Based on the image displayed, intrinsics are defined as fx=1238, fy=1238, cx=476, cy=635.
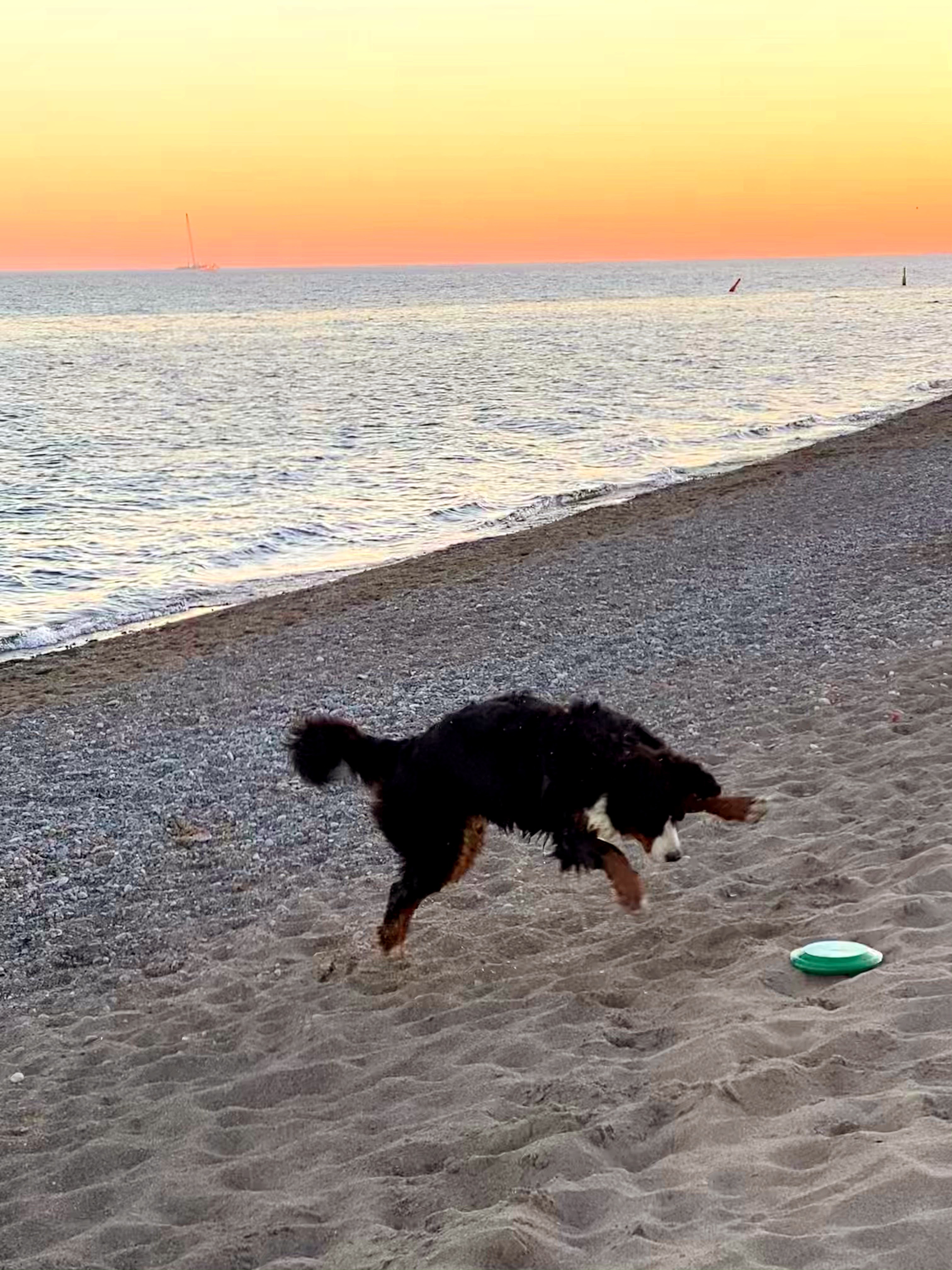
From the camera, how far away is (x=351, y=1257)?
12.3ft

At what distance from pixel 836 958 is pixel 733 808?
0.95m

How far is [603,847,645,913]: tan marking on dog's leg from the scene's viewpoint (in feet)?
17.1

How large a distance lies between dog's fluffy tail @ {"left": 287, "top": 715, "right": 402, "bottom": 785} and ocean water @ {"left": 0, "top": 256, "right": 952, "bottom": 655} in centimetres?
1086

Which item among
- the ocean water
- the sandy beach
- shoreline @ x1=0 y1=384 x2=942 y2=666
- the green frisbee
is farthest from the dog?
the ocean water

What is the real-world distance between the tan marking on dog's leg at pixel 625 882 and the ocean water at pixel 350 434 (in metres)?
12.3

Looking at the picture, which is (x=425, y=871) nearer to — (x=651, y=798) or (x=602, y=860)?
(x=602, y=860)

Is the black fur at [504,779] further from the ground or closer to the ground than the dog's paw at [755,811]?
further from the ground

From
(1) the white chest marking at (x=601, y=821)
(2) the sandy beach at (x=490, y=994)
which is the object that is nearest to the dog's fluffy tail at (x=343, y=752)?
(2) the sandy beach at (x=490, y=994)

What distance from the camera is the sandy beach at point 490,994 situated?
12.5ft

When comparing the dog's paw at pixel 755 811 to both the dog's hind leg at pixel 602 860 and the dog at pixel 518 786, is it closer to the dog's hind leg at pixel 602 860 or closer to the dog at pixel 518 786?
the dog at pixel 518 786

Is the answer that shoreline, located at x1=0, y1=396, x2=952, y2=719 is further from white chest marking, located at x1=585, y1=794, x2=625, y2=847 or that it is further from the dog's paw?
the dog's paw

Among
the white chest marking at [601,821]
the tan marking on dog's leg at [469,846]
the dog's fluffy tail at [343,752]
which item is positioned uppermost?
the dog's fluffy tail at [343,752]

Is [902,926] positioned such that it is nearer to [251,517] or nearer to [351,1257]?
[351,1257]

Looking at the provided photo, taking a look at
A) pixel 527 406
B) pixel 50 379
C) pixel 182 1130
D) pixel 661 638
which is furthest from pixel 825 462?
pixel 50 379
